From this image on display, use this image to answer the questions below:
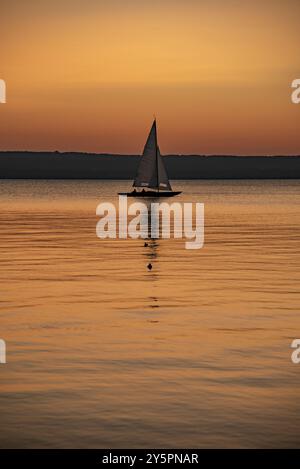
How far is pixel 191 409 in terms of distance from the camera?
1825cm

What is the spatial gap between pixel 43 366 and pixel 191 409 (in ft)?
17.6

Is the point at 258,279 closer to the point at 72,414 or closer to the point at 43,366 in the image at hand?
the point at 43,366

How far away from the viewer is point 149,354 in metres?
23.6

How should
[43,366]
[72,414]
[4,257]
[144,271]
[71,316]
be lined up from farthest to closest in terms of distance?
[4,257]
[144,271]
[71,316]
[43,366]
[72,414]

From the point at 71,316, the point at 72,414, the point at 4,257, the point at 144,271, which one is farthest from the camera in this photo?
the point at 4,257

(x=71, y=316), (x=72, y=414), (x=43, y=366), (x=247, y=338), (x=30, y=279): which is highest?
(x=30, y=279)

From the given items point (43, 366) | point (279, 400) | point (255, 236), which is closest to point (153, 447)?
point (279, 400)

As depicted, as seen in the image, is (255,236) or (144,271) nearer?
(144,271)

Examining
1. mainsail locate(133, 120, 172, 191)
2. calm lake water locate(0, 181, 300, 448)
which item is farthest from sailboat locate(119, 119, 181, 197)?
calm lake water locate(0, 181, 300, 448)

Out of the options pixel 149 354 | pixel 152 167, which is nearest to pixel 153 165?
pixel 152 167

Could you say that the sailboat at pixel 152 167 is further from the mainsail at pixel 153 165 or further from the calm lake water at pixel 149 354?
the calm lake water at pixel 149 354

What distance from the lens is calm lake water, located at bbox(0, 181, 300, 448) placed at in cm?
1702

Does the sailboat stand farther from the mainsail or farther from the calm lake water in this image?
the calm lake water

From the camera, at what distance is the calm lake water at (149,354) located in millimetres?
17016
